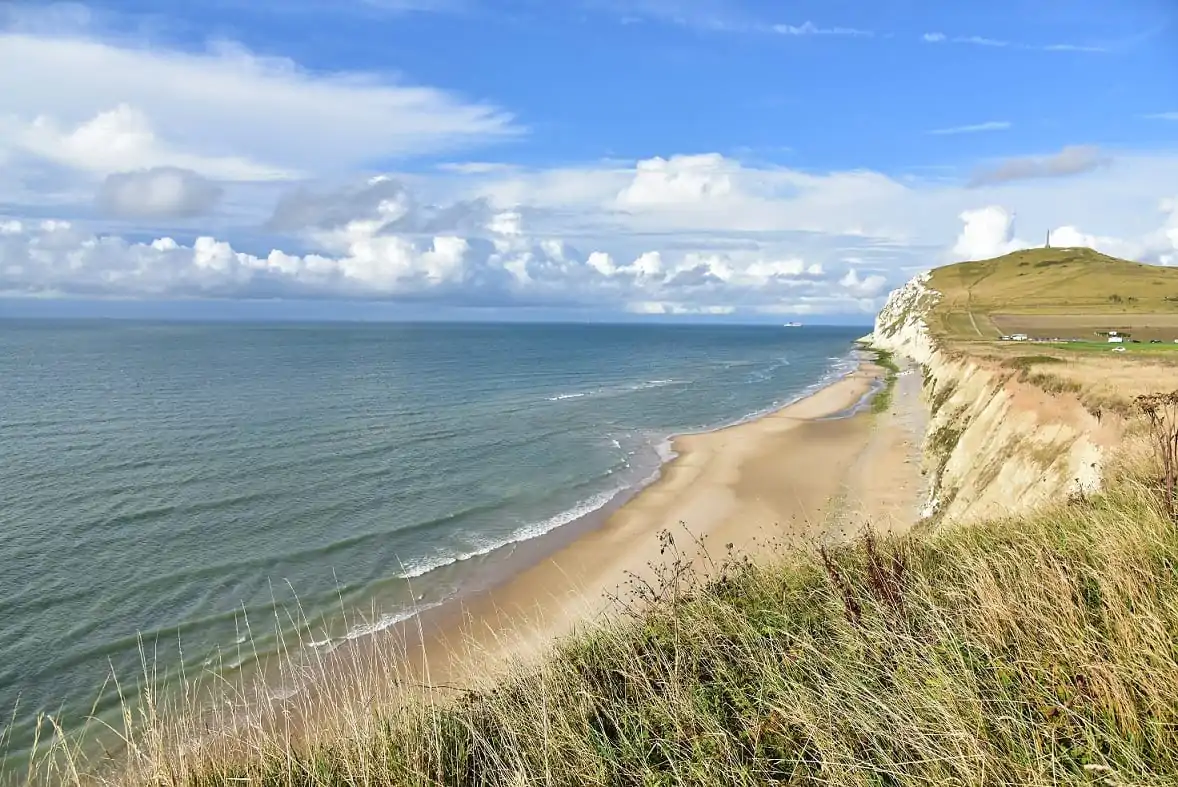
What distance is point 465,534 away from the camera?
23453 millimetres

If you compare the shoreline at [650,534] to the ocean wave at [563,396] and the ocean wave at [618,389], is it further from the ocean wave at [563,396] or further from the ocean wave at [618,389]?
the ocean wave at [618,389]

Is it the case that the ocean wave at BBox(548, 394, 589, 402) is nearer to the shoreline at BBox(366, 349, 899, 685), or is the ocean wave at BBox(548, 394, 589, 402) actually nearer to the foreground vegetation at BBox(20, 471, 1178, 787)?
the shoreline at BBox(366, 349, 899, 685)

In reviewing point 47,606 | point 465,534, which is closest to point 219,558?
point 47,606

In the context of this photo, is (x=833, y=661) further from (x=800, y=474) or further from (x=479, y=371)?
(x=479, y=371)

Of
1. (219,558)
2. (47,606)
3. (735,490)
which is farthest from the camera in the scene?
(735,490)

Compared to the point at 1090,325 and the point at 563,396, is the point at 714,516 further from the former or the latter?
the point at 1090,325

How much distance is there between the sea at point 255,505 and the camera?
15531 millimetres

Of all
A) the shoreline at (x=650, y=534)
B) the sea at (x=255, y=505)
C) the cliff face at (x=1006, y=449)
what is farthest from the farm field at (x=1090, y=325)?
the cliff face at (x=1006, y=449)

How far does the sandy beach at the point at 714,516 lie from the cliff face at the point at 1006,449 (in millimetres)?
1711

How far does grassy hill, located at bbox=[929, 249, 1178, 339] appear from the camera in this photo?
6956 cm

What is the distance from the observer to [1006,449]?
17.7m

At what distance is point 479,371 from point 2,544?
63.9m

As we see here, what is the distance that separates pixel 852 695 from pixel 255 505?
25.3m

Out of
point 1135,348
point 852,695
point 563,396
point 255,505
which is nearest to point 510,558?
point 255,505
